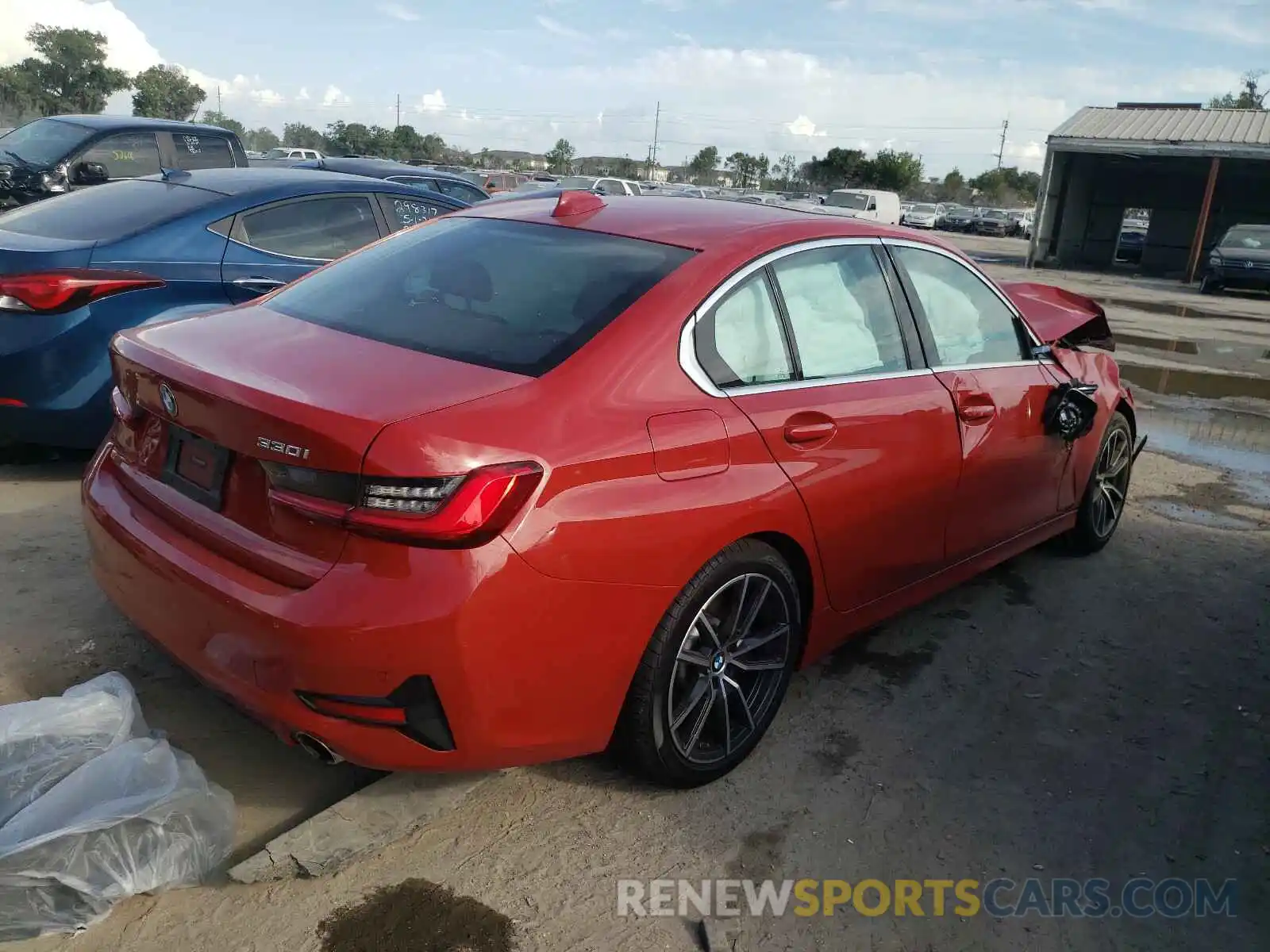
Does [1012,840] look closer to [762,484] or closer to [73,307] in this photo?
[762,484]

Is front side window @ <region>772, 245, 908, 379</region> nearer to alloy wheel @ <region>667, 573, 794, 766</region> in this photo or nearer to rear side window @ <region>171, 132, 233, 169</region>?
alloy wheel @ <region>667, 573, 794, 766</region>

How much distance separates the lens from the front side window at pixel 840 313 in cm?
312

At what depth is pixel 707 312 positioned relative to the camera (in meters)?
2.81

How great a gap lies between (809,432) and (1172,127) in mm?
30942

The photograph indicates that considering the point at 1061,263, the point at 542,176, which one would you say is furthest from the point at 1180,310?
the point at 542,176

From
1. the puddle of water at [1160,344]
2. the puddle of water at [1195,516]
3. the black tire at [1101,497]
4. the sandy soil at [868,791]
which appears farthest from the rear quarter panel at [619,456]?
the puddle of water at [1160,344]

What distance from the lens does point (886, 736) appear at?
3.30m

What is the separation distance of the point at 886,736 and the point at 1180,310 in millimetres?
18650

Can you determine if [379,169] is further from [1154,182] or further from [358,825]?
[1154,182]

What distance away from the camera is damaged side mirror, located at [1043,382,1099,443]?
13.7ft

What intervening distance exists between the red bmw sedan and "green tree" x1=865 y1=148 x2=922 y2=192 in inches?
2542

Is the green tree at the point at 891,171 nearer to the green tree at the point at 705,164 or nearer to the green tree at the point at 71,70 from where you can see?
the green tree at the point at 705,164

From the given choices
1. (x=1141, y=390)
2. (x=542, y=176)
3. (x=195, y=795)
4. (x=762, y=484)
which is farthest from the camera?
(x=542, y=176)

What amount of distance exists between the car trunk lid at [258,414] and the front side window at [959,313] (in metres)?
1.85
